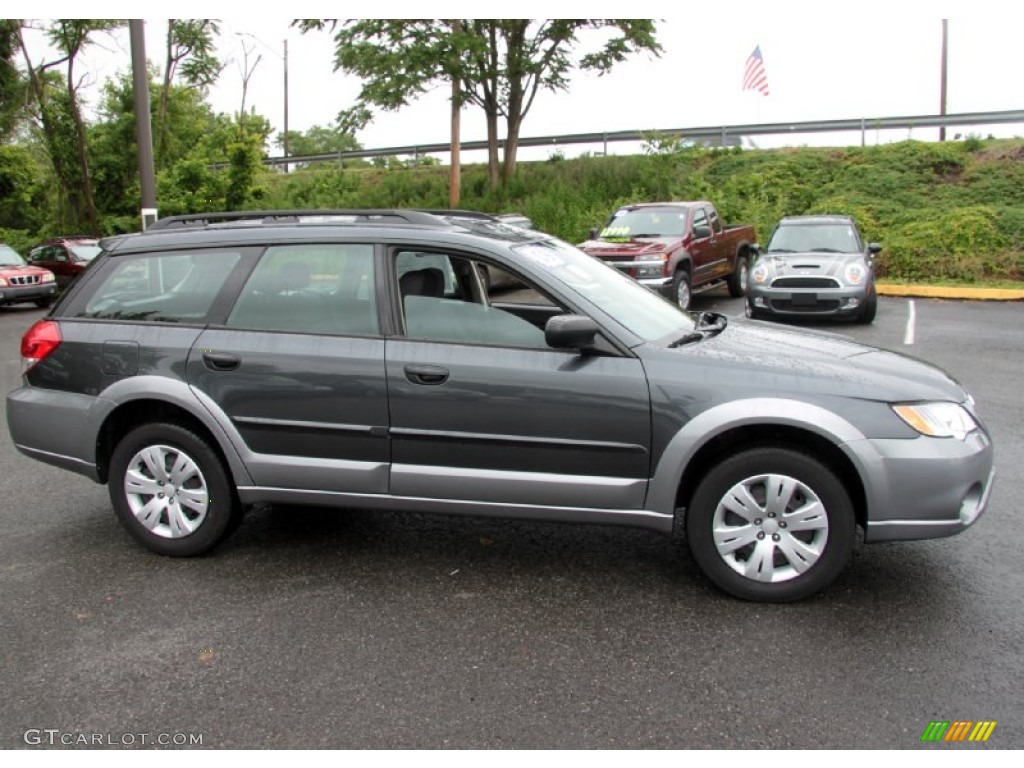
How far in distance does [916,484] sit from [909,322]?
10.6 metres

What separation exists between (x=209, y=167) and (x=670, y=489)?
20483 millimetres

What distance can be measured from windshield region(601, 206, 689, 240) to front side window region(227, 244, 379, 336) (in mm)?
10806

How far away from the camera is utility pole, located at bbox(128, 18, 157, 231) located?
46.7 ft

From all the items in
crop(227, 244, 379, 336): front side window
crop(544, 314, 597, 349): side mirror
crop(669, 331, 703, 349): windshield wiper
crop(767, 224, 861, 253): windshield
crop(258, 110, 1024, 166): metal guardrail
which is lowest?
crop(669, 331, 703, 349): windshield wiper

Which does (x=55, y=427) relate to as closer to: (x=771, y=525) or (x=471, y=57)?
(x=771, y=525)

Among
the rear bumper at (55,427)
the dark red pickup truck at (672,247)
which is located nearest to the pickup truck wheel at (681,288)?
the dark red pickup truck at (672,247)

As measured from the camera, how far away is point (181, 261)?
16.0ft

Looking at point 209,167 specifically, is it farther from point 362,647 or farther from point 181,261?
point 362,647

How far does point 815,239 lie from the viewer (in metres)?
14.3

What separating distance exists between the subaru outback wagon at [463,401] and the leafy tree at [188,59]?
30018 millimetres

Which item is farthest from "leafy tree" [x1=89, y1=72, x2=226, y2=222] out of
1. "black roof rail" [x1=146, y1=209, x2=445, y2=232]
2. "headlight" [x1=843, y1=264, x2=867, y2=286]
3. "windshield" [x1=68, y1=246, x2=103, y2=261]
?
"black roof rail" [x1=146, y1=209, x2=445, y2=232]

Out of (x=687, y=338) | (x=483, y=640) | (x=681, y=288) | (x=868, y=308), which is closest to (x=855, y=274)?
(x=868, y=308)

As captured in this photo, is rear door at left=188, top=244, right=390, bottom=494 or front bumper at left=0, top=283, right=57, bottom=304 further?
front bumper at left=0, top=283, right=57, bottom=304

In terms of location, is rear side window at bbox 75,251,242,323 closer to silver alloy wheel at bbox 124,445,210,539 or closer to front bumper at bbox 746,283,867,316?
silver alloy wheel at bbox 124,445,210,539
